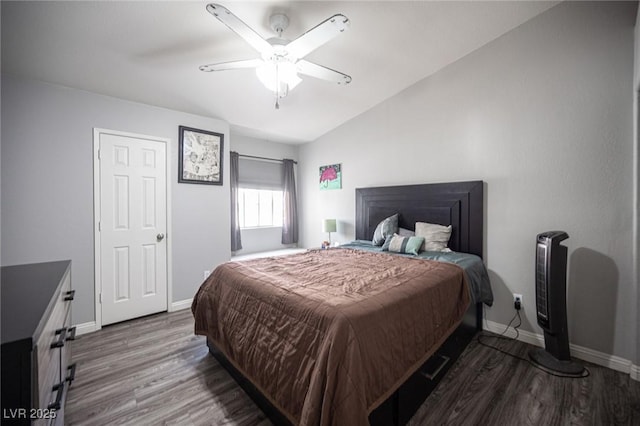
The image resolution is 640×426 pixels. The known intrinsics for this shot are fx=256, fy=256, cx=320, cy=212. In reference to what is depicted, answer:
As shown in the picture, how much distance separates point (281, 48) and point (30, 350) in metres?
1.94

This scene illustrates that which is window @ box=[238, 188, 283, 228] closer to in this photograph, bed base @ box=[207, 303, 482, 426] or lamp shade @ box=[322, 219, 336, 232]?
lamp shade @ box=[322, 219, 336, 232]

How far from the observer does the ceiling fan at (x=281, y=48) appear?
4.91 feet

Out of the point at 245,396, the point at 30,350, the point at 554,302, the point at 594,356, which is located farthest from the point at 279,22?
the point at 594,356

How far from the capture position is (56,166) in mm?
2518

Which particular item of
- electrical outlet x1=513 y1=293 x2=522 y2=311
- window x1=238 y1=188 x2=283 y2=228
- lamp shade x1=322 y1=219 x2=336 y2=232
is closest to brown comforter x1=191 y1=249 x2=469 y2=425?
electrical outlet x1=513 y1=293 x2=522 y2=311

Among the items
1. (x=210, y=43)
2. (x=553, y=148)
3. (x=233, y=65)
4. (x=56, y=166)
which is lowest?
(x=56, y=166)

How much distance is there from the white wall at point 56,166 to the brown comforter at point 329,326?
1565mm

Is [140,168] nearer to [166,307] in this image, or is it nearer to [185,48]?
[185,48]

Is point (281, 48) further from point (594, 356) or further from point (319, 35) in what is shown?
point (594, 356)

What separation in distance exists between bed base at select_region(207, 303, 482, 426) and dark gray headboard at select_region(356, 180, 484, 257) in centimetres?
86

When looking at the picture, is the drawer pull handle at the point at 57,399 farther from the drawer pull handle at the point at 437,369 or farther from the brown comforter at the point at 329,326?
the drawer pull handle at the point at 437,369

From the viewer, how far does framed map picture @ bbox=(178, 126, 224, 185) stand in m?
3.29

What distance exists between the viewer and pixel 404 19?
2238 mm

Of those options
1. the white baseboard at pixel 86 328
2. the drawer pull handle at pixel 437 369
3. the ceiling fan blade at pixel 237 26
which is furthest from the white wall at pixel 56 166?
the drawer pull handle at pixel 437 369
